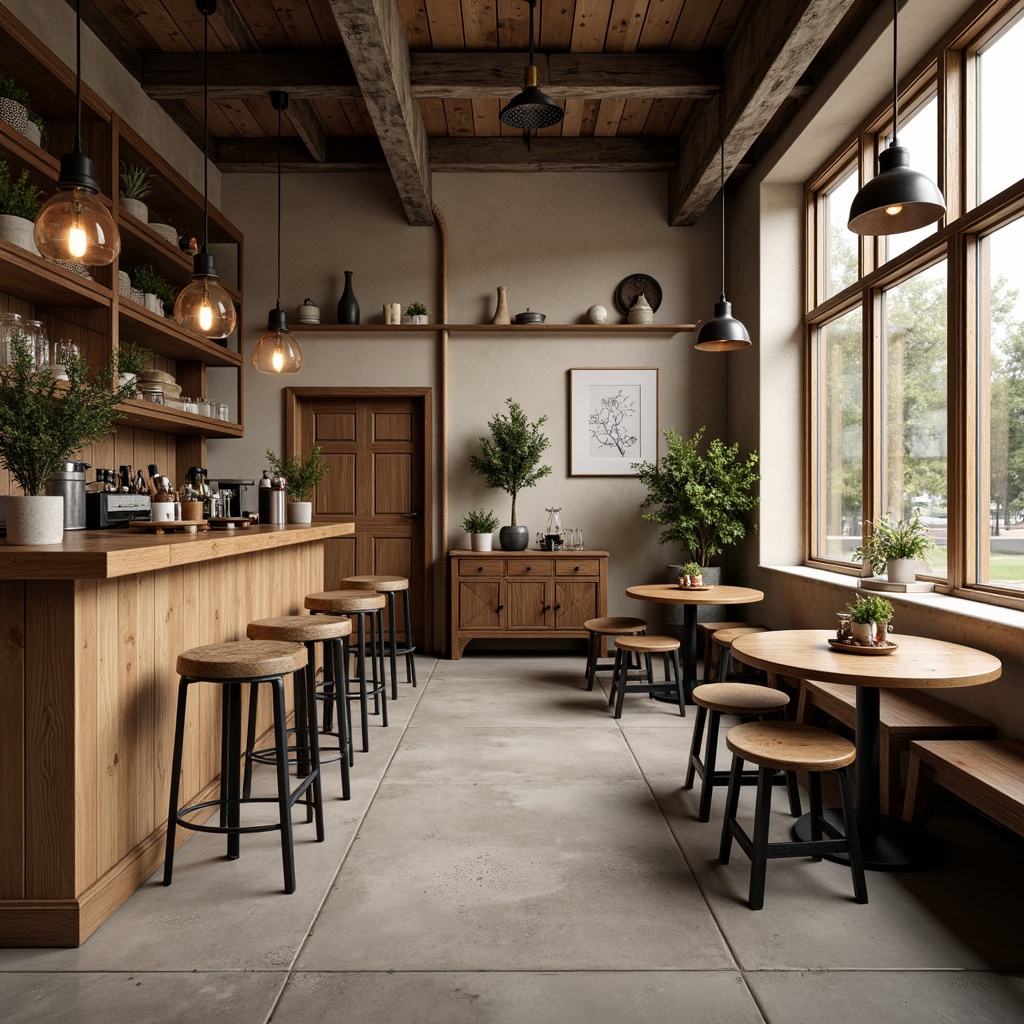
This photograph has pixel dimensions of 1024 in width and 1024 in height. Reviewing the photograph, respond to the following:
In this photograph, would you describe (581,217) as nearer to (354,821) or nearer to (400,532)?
(400,532)

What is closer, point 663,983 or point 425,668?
point 663,983

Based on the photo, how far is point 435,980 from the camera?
192 centimetres

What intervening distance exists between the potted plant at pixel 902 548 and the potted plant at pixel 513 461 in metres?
2.56

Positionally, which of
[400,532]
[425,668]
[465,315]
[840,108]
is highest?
[840,108]

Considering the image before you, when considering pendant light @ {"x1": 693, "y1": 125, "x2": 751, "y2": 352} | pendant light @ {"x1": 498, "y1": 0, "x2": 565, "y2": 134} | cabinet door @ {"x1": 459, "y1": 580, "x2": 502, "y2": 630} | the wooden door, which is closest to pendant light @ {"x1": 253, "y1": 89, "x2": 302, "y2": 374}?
pendant light @ {"x1": 498, "y1": 0, "x2": 565, "y2": 134}

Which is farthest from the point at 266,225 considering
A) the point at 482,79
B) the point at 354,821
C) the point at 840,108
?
the point at 354,821

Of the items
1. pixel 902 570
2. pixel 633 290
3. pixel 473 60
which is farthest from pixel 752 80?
pixel 902 570

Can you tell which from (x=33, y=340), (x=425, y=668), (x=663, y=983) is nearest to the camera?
(x=663, y=983)

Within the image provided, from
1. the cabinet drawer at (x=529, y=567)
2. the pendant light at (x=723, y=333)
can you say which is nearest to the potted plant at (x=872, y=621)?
the pendant light at (x=723, y=333)

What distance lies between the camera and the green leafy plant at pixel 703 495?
17.9ft

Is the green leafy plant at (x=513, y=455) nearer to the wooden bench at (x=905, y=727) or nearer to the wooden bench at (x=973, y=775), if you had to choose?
the wooden bench at (x=905, y=727)

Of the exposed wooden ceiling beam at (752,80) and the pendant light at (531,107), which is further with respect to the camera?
the pendant light at (531,107)

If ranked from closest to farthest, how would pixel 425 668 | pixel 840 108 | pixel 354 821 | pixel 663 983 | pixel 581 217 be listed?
pixel 663 983, pixel 354 821, pixel 840 108, pixel 425 668, pixel 581 217

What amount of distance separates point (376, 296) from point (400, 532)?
75.1 inches
